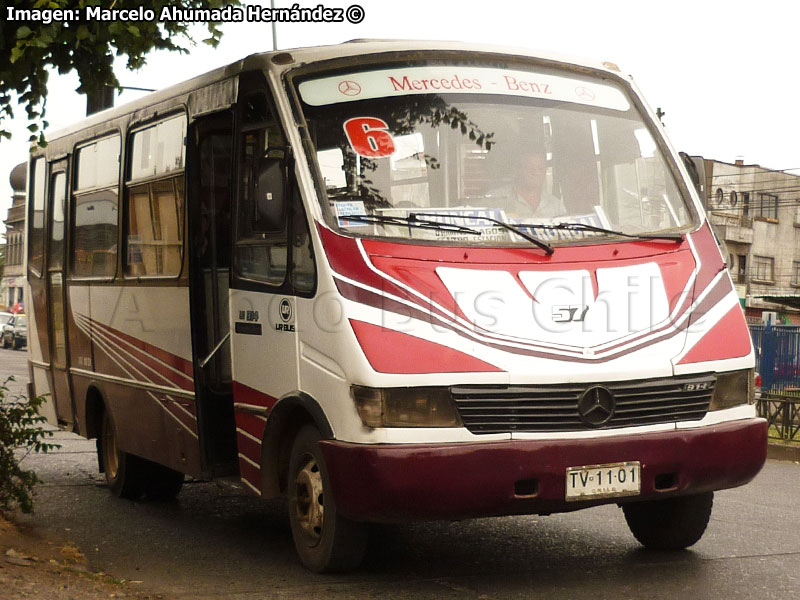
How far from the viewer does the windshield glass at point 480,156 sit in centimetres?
674

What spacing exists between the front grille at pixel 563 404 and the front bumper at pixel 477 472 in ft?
0.30

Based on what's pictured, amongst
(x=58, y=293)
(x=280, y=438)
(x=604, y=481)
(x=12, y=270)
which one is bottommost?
(x=12, y=270)

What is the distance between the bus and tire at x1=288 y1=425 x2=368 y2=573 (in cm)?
2

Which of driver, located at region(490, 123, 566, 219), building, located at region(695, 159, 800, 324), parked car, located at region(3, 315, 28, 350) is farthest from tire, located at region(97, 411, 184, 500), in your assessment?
building, located at region(695, 159, 800, 324)

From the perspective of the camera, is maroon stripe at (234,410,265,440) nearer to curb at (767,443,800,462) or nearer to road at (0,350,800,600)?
road at (0,350,800,600)

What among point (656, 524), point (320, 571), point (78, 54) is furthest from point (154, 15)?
point (656, 524)

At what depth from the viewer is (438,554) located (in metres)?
7.50

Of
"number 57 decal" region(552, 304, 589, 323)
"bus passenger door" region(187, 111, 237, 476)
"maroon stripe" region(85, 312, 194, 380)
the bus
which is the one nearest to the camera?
the bus

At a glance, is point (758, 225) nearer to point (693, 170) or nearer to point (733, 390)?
point (693, 170)

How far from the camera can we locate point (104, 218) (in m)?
9.94

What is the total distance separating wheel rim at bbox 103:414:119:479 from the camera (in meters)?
10.2

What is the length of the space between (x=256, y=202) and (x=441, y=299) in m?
1.38

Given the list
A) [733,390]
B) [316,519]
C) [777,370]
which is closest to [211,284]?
[316,519]

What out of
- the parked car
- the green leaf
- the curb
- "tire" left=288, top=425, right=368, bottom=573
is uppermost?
the green leaf
